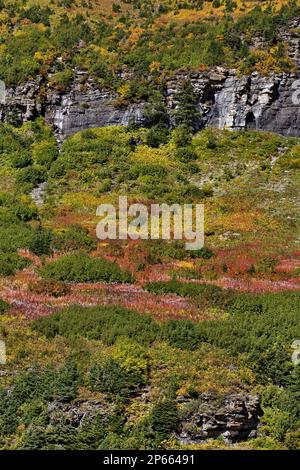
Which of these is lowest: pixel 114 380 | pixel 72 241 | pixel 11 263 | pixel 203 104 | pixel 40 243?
pixel 114 380

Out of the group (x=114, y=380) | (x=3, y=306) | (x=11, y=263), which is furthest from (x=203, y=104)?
(x=114, y=380)

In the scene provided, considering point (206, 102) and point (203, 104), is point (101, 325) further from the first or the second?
point (206, 102)

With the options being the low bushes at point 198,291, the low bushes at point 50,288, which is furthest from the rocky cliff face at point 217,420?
the low bushes at point 50,288

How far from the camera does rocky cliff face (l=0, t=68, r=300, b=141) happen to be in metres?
48.8

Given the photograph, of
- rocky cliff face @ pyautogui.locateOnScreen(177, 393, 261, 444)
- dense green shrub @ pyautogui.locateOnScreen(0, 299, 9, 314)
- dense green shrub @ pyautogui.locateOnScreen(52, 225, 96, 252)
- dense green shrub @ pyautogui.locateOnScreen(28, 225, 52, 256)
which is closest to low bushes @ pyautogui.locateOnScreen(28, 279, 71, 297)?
dense green shrub @ pyautogui.locateOnScreen(0, 299, 9, 314)

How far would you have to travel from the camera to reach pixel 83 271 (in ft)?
78.8

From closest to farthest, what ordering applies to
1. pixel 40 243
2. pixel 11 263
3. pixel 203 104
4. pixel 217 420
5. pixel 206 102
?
1. pixel 217 420
2. pixel 11 263
3. pixel 40 243
4. pixel 203 104
5. pixel 206 102

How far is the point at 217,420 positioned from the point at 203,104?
41.4 metres

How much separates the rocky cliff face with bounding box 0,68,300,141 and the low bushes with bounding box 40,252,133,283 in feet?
87.6

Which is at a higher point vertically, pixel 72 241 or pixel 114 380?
pixel 72 241

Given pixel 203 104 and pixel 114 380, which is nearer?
pixel 114 380

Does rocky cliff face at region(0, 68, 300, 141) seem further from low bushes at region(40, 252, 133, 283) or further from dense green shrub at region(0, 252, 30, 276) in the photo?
low bushes at region(40, 252, 133, 283)

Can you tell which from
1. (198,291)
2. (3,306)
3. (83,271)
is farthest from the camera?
(83,271)

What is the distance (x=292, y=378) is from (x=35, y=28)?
5563 cm
